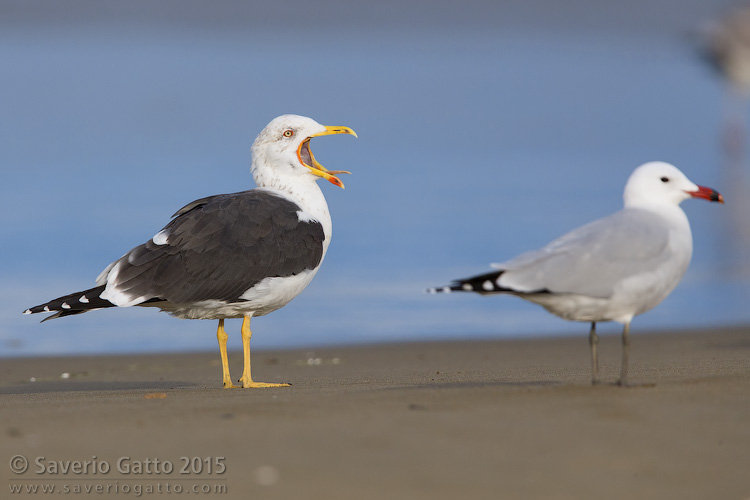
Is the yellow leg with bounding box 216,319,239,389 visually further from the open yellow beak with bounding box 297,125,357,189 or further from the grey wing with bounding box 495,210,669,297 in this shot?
the grey wing with bounding box 495,210,669,297

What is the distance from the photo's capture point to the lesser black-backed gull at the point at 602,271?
16.2 feet

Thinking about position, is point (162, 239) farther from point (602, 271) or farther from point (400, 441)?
point (400, 441)

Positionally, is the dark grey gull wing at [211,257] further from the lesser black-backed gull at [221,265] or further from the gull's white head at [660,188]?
the gull's white head at [660,188]

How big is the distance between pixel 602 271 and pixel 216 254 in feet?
7.98

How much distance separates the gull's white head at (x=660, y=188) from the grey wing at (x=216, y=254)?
2151 mm

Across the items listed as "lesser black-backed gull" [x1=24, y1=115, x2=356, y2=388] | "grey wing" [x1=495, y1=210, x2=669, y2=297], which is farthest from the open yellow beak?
"grey wing" [x1=495, y1=210, x2=669, y2=297]

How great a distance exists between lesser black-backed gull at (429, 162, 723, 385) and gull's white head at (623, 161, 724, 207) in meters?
0.20

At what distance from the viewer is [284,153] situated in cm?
734

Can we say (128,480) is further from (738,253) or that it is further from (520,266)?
(738,253)

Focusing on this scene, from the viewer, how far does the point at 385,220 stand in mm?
16156

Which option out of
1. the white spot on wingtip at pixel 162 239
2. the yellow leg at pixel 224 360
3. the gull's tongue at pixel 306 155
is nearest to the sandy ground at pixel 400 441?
the yellow leg at pixel 224 360

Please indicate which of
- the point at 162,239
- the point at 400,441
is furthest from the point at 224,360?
the point at 400,441

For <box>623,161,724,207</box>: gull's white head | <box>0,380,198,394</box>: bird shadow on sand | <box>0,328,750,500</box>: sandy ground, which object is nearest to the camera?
<box>0,328,750,500</box>: sandy ground

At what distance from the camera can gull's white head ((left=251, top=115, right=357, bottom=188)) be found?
730cm
